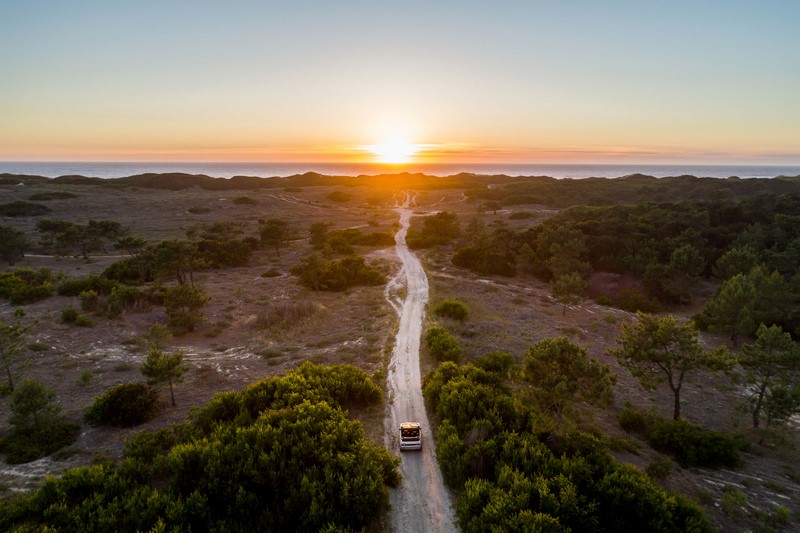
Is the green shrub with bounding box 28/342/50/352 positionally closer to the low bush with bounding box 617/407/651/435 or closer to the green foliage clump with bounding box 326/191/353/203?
the low bush with bounding box 617/407/651/435

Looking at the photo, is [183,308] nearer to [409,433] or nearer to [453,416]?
[409,433]

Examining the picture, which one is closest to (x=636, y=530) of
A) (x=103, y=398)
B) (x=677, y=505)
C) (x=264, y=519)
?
(x=677, y=505)

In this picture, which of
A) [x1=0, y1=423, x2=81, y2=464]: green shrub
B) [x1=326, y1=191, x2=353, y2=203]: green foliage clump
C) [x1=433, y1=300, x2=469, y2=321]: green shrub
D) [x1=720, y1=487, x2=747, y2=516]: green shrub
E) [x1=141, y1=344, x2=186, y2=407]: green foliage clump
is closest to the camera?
[x1=720, y1=487, x2=747, y2=516]: green shrub

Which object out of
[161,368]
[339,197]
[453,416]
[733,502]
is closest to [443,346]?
[453,416]

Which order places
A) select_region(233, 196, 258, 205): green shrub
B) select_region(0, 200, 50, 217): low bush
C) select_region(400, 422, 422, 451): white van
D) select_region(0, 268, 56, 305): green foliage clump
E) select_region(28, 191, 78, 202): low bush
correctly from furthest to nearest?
select_region(233, 196, 258, 205): green shrub < select_region(28, 191, 78, 202): low bush < select_region(0, 200, 50, 217): low bush < select_region(0, 268, 56, 305): green foliage clump < select_region(400, 422, 422, 451): white van

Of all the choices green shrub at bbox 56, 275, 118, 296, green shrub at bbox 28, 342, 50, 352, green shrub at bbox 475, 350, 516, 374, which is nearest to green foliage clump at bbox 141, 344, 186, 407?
green shrub at bbox 28, 342, 50, 352

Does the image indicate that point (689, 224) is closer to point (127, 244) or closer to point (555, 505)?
point (555, 505)

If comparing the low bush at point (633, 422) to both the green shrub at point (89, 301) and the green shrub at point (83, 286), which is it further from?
the green shrub at point (83, 286)
